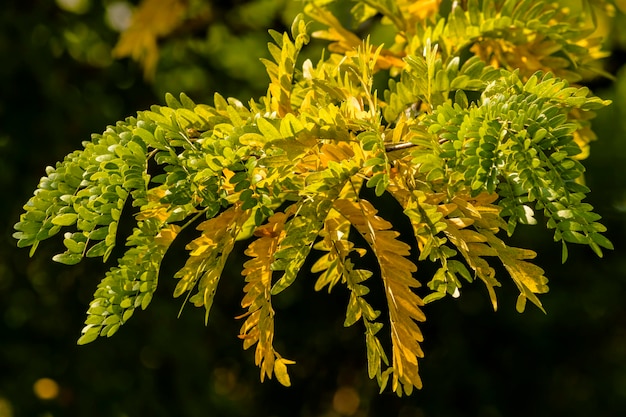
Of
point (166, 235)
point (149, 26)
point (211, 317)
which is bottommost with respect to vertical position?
point (211, 317)

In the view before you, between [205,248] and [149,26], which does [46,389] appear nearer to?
[149,26]

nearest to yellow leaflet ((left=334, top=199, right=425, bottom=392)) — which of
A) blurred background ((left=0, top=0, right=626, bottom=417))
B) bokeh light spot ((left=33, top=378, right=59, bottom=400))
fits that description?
A: blurred background ((left=0, top=0, right=626, bottom=417))

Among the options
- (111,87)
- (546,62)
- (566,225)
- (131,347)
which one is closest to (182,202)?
(566,225)

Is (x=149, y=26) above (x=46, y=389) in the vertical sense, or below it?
above

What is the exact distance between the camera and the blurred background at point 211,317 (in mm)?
2496

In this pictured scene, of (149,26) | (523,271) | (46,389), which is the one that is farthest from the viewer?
(46,389)

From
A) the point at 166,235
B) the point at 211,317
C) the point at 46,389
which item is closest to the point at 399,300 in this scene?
the point at 166,235

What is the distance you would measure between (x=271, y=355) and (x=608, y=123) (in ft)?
6.35

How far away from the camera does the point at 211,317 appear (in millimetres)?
2631

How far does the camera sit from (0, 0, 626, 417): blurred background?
8.19ft

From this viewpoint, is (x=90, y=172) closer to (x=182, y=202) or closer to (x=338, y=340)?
(x=182, y=202)

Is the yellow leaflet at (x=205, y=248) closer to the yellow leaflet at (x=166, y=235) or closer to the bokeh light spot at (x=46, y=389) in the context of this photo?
the yellow leaflet at (x=166, y=235)

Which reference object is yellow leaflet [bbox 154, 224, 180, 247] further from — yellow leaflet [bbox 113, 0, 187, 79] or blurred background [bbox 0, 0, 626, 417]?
blurred background [bbox 0, 0, 626, 417]

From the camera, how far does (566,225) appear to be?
2.32 ft
